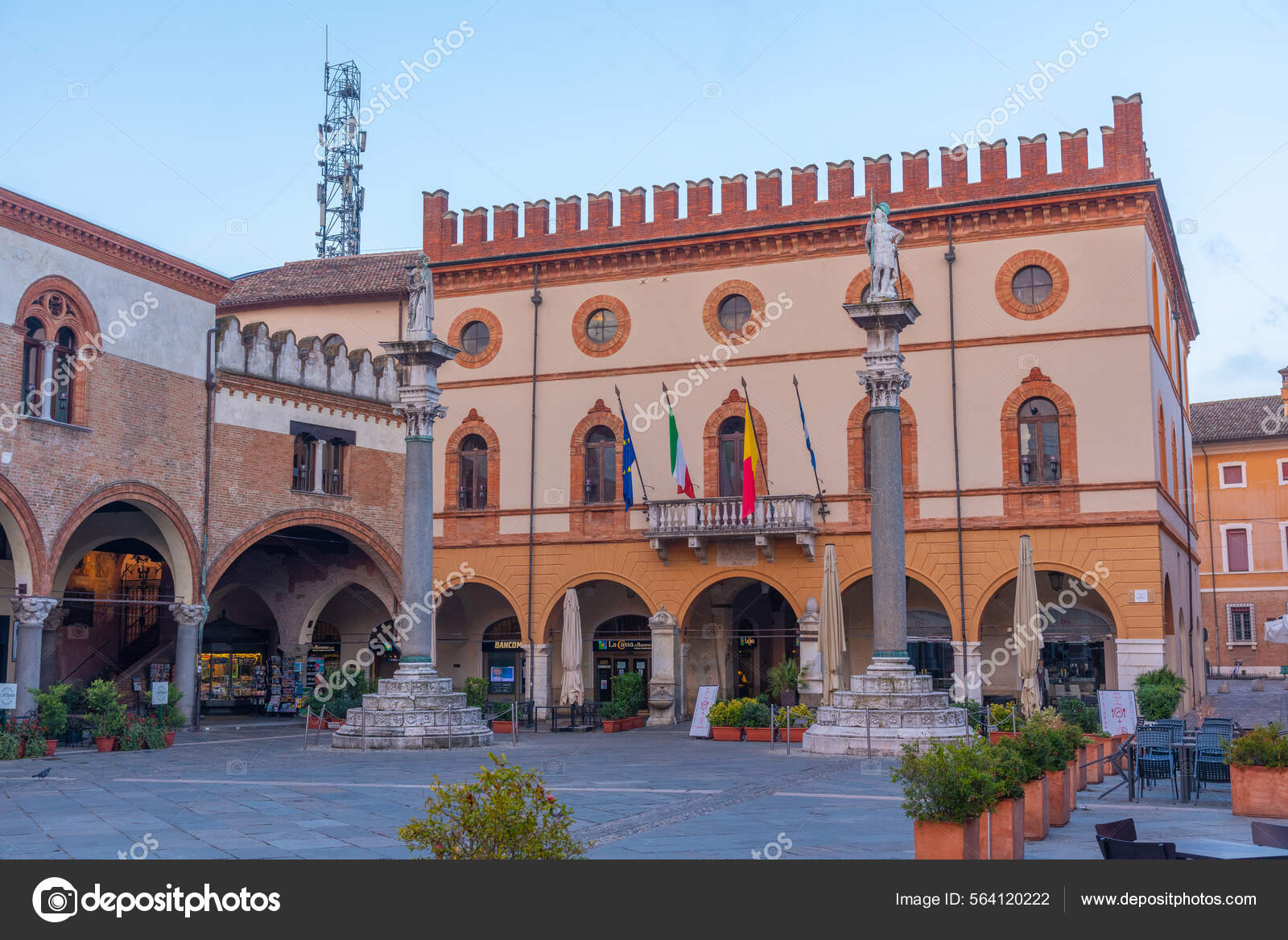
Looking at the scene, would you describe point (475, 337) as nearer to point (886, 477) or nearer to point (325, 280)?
point (325, 280)

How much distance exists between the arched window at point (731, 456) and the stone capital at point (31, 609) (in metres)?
14.1

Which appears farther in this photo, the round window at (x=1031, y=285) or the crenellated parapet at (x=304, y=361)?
the crenellated parapet at (x=304, y=361)

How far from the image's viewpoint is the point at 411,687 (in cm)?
2009

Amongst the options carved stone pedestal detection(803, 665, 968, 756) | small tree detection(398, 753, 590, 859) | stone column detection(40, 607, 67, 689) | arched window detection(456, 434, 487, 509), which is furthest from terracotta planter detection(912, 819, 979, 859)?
arched window detection(456, 434, 487, 509)

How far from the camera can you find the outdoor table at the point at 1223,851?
253 inches

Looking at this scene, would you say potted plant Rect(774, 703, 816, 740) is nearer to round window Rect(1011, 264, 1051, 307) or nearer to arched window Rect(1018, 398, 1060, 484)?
arched window Rect(1018, 398, 1060, 484)

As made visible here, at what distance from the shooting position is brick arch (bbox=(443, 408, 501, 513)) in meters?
30.9

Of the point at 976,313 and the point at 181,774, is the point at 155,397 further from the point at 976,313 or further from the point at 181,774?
the point at 976,313

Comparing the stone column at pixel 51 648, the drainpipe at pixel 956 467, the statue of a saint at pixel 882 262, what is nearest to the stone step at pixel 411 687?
the statue of a saint at pixel 882 262

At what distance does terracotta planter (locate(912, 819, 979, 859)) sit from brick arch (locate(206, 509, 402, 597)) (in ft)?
67.3

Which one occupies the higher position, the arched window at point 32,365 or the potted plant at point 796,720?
the arched window at point 32,365

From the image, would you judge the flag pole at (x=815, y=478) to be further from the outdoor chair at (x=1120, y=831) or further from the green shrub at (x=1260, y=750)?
the outdoor chair at (x=1120, y=831)

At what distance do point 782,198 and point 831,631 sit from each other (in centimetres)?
1131
